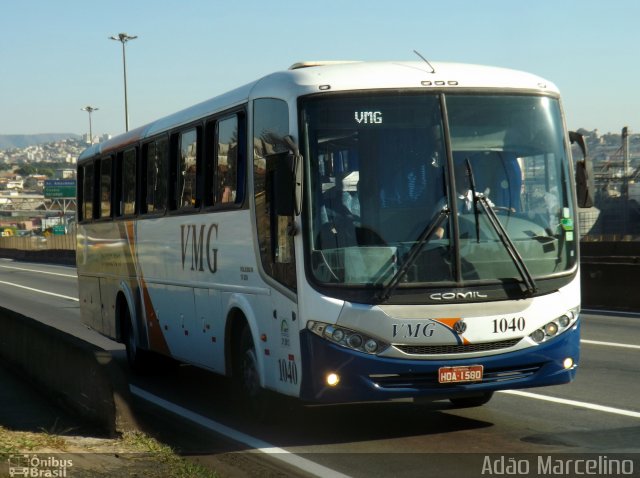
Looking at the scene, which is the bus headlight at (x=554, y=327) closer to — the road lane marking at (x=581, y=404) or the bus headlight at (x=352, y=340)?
the road lane marking at (x=581, y=404)

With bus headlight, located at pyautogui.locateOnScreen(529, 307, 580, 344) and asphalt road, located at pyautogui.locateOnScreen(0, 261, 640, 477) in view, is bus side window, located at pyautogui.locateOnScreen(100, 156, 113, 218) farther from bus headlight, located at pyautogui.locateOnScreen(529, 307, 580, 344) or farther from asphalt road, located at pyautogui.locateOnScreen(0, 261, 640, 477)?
bus headlight, located at pyautogui.locateOnScreen(529, 307, 580, 344)

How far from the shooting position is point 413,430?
9.86 meters

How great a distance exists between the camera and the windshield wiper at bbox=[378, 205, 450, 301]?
29.6ft

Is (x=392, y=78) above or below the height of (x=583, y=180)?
above

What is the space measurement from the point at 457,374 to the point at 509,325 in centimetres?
58

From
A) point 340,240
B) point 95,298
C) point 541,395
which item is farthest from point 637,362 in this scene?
point 95,298

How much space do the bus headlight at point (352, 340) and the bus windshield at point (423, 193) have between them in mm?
367

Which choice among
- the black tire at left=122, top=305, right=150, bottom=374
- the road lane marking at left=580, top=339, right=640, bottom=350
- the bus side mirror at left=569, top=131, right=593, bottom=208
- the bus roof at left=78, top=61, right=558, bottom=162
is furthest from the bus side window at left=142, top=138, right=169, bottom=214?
the road lane marking at left=580, top=339, right=640, bottom=350

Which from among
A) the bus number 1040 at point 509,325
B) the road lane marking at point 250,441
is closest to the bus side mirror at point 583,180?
the bus number 1040 at point 509,325

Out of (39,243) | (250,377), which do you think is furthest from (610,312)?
(39,243)

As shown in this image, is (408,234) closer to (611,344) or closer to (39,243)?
(611,344)

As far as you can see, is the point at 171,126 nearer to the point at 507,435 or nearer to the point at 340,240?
the point at 340,240

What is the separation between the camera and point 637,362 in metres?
13.9

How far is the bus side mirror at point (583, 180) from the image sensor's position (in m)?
9.87
